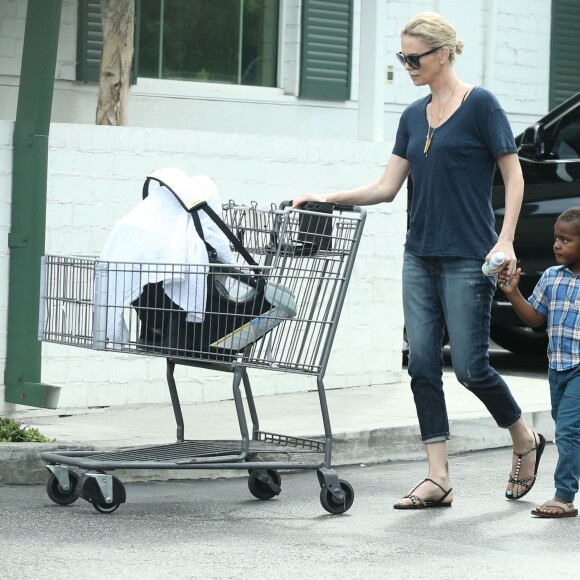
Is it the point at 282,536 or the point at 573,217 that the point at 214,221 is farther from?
the point at 573,217

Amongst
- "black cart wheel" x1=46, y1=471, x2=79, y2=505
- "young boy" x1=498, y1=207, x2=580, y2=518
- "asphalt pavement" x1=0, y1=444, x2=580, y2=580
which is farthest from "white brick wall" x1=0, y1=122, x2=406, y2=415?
"young boy" x1=498, y1=207, x2=580, y2=518

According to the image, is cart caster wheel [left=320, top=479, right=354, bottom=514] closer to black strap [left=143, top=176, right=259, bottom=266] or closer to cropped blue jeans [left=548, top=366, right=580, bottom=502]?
cropped blue jeans [left=548, top=366, right=580, bottom=502]

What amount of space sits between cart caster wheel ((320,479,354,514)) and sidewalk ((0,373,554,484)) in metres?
1.00

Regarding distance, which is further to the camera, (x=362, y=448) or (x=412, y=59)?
(x=362, y=448)

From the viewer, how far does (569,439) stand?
20.6ft

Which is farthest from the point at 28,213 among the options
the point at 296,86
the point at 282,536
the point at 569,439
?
the point at 296,86

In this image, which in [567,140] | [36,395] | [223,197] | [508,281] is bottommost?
[36,395]

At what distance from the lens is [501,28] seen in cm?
1473

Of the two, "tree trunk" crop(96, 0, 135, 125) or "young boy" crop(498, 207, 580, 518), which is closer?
"young boy" crop(498, 207, 580, 518)

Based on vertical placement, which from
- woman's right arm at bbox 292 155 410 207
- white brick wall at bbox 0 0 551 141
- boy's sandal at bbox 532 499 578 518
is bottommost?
boy's sandal at bbox 532 499 578 518

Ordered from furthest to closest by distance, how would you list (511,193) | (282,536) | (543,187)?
(543,187)
(511,193)
(282,536)

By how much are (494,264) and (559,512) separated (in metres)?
1.10

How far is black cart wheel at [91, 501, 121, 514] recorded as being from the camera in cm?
608

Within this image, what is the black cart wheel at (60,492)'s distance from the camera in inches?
248
